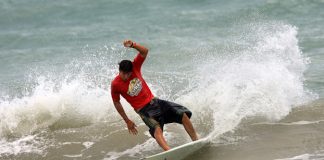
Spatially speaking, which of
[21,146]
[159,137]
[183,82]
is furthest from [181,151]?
[183,82]

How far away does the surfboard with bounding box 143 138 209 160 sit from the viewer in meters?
6.65

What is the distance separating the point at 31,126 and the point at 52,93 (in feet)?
3.00

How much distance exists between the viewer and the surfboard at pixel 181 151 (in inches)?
262

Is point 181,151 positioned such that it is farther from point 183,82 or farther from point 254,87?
point 183,82

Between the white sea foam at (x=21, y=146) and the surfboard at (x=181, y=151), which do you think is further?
the white sea foam at (x=21, y=146)

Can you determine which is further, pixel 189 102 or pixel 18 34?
pixel 18 34

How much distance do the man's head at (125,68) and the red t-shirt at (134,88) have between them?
0.12 m

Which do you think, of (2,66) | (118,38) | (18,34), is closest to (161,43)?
(118,38)

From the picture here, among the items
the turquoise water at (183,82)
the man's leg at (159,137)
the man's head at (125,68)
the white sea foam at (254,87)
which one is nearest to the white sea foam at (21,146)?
the turquoise water at (183,82)

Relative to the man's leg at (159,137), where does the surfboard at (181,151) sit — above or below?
below

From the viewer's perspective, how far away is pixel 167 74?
12117mm

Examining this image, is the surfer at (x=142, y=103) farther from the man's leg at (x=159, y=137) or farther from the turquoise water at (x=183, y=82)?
the turquoise water at (x=183, y=82)

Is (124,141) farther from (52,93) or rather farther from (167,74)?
(167,74)

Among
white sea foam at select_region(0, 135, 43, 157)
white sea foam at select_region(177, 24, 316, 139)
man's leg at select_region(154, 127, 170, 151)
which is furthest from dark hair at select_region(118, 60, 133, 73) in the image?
white sea foam at select_region(0, 135, 43, 157)
